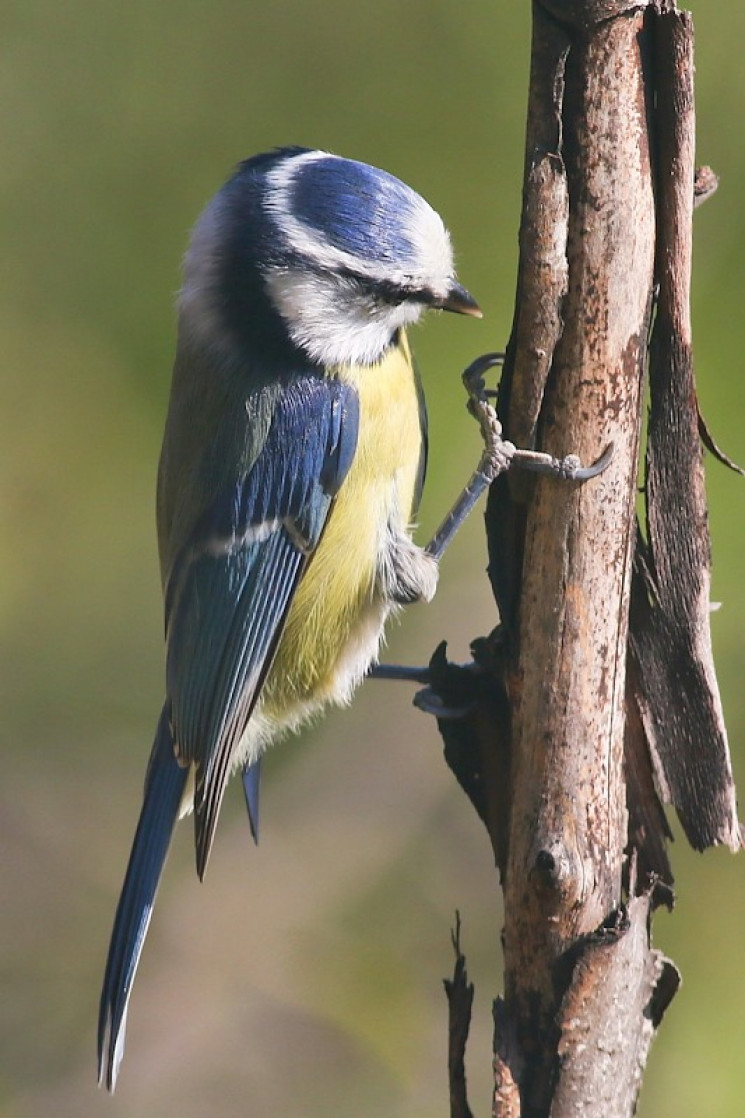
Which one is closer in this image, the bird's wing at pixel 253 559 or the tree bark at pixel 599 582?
the tree bark at pixel 599 582

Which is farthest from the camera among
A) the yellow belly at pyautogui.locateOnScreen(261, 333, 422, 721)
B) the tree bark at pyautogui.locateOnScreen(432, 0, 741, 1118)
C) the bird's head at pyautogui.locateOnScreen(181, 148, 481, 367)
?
the yellow belly at pyautogui.locateOnScreen(261, 333, 422, 721)

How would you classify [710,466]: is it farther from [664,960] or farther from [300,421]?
[664,960]

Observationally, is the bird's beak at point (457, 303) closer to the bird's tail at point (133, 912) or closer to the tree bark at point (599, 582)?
the tree bark at point (599, 582)

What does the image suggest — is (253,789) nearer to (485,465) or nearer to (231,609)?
(231,609)

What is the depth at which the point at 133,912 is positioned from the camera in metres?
1.43

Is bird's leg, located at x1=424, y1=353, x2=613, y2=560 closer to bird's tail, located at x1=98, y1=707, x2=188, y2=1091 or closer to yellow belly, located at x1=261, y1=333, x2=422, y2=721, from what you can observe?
yellow belly, located at x1=261, y1=333, x2=422, y2=721

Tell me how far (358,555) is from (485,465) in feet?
0.95

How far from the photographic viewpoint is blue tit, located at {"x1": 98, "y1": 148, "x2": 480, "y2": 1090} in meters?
1.38

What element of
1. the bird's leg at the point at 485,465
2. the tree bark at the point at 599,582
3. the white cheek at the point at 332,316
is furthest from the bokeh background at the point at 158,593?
the tree bark at the point at 599,582

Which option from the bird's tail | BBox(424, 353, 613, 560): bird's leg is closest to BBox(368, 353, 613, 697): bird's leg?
BBox(424, 353, 613, 560): bird's leg

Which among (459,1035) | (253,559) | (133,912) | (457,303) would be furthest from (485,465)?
(133,912)

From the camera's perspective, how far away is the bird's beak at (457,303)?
4.51 feet

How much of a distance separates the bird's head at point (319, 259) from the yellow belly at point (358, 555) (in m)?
0.06

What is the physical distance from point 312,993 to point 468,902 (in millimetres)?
232
